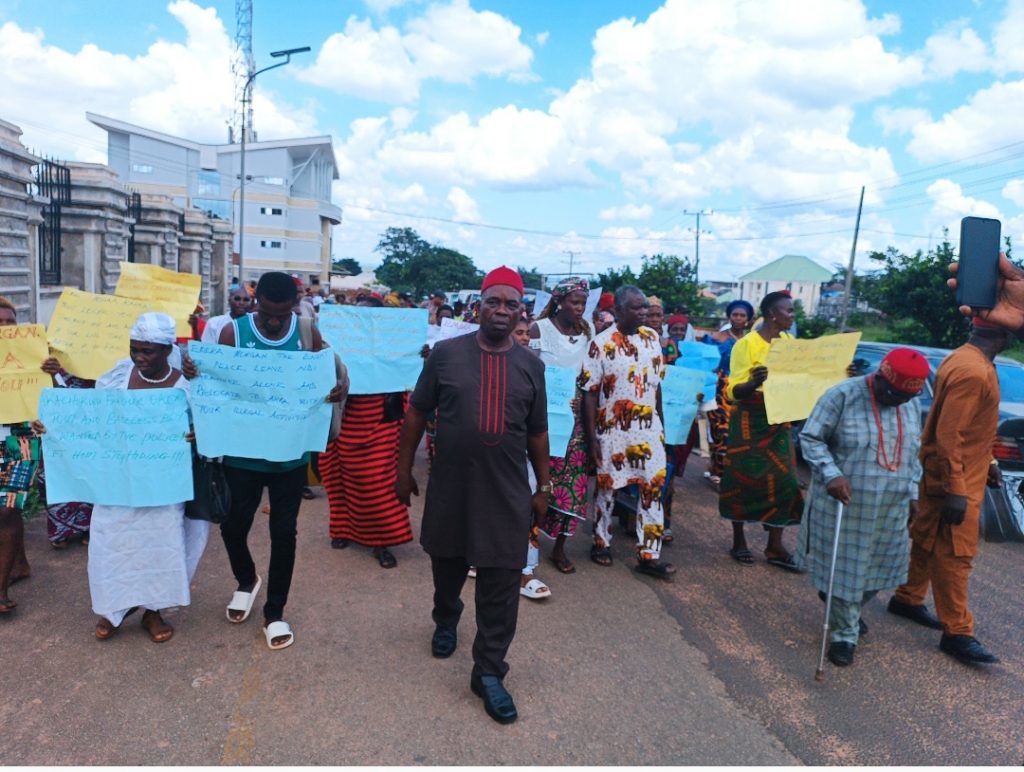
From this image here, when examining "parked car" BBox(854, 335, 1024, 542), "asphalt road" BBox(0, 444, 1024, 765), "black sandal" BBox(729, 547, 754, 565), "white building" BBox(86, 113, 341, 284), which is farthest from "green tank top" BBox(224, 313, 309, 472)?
"white building" BBox(86, 113, 341, 284)

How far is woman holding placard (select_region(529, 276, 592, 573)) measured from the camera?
4.92 m

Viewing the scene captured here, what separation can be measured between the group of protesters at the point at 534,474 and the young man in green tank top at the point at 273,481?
0.01 metres

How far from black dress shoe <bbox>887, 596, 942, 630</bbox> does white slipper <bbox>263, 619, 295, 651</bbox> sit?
367 centimetres

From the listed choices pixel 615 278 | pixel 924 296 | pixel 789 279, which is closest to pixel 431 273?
pixel 615 278

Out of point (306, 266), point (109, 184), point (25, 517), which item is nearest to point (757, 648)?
point (25, 517)

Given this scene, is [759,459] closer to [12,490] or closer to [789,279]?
[12,490]

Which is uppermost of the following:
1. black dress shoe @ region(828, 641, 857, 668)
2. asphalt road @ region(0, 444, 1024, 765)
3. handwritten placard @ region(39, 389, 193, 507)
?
handwritten placard @ region(39, 389, 193, 507)

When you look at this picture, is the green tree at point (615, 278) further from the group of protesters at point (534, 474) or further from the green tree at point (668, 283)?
the group of protesters at point (534, 474)

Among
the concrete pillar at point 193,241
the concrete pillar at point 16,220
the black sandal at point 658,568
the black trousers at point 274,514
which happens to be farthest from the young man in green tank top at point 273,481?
the concrete pillar at point 193,241

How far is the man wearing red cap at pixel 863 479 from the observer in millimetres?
3885

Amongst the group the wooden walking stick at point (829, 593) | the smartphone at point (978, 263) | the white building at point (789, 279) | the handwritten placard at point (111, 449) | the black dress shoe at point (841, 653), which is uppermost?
the white building at point (789, 279)

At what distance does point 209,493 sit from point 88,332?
192 cm

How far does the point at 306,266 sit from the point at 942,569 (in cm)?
5691

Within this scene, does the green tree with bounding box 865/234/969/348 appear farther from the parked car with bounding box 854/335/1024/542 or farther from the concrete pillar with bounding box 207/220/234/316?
the concrete pillar with bounding box 207/220/234/316
